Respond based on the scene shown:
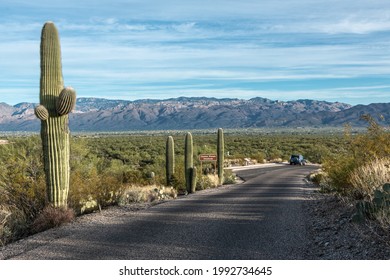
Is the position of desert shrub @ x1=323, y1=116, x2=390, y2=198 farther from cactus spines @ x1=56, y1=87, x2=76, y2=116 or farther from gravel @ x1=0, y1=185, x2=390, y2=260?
cactus spines @ x1=56, y1=87, x2=76, y2=116

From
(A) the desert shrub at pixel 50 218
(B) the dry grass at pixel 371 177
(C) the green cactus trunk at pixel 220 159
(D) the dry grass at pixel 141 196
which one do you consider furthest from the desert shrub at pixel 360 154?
(C) the green cactus trunk at pixel 220 159

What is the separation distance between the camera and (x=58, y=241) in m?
11.0

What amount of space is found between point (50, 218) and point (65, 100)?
10.9ft

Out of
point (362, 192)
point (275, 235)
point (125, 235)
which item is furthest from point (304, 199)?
point (125, 235)

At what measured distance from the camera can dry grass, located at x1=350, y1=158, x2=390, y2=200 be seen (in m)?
12.9

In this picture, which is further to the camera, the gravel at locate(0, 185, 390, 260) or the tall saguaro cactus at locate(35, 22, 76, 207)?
the tall saguaro cactus at locate(35, 22, 76, 207)

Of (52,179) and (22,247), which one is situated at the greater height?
(52,179)

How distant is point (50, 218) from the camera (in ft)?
43.9

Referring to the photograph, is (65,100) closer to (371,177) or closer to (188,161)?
(371,177)

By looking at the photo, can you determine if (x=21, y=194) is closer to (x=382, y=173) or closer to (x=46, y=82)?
(x=46, y=82)

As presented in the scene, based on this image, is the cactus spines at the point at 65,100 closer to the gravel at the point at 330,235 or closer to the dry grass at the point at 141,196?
the gravel at the point at 330,235

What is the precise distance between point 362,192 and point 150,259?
7263 mm

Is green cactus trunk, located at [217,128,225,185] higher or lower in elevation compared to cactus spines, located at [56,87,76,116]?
lower

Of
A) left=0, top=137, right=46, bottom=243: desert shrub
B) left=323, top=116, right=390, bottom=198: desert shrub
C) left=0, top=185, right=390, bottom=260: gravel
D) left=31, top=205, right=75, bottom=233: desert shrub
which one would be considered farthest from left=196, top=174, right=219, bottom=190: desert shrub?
left=31, top=205, right=75, bottom=233: desert shrub
